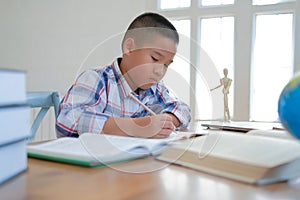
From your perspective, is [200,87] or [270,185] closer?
[270,185]

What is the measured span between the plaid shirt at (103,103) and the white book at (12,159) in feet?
1.37

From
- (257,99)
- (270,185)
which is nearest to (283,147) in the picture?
Answer: (270,185)

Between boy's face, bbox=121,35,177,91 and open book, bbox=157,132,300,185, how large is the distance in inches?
14.7

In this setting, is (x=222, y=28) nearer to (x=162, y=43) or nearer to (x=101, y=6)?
(x=101, y=6)

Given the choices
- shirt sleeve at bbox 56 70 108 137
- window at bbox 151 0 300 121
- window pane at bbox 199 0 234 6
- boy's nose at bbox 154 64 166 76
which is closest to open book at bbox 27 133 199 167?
shirt sleeve at bbox 56 70 108 137

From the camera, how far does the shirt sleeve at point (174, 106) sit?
1.06 metres

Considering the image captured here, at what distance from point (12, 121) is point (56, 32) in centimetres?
196

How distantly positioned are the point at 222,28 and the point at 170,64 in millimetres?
1222

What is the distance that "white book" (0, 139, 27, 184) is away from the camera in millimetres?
404

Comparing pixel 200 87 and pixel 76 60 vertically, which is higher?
pixel 76 60

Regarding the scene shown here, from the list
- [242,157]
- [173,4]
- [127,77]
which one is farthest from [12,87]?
[173,4]

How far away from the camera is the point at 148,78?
1052 millimetres

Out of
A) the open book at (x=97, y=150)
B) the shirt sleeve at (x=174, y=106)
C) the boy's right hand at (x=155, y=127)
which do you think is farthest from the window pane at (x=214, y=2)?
the open book at (x=97, y=150)

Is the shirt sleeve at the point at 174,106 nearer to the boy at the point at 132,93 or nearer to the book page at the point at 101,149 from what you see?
the boy at the point at 132,93
